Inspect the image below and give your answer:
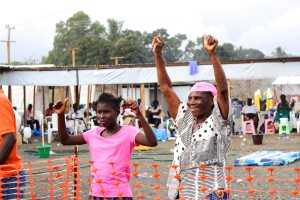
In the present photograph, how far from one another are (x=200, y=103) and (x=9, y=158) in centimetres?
151

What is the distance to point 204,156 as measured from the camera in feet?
12.7

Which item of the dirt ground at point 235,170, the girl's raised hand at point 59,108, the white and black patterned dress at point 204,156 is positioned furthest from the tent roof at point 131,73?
the white and black patterned dress at point 204,156

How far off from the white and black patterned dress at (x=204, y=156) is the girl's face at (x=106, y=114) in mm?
682

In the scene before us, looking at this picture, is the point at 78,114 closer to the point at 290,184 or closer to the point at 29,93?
the point at 29,93

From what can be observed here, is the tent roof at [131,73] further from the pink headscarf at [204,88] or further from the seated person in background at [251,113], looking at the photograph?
the pink headscarf at [204,88]

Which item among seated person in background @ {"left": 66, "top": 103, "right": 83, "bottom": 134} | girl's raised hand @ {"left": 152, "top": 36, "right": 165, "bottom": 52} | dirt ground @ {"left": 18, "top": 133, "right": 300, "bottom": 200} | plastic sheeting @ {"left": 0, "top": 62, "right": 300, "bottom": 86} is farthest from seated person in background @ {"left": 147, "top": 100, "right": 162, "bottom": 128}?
girl's raised hand @ {"left": 152, "top": 36, "right": 165, "bottom": 52}

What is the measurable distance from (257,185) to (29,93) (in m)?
21.6

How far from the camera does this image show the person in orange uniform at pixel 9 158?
4.25 m

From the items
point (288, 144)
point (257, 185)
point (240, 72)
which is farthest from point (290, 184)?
point (240, 72)

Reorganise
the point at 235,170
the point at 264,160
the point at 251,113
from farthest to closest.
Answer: the point at 251,113, the point at 264,160, the point at 235,170

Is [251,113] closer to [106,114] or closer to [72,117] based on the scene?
[72,117]

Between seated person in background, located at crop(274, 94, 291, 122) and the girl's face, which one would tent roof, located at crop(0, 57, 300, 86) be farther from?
the girl's face

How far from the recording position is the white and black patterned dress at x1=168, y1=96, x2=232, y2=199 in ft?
12.7

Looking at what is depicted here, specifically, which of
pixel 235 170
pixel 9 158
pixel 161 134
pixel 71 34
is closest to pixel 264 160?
pixel 235 170
